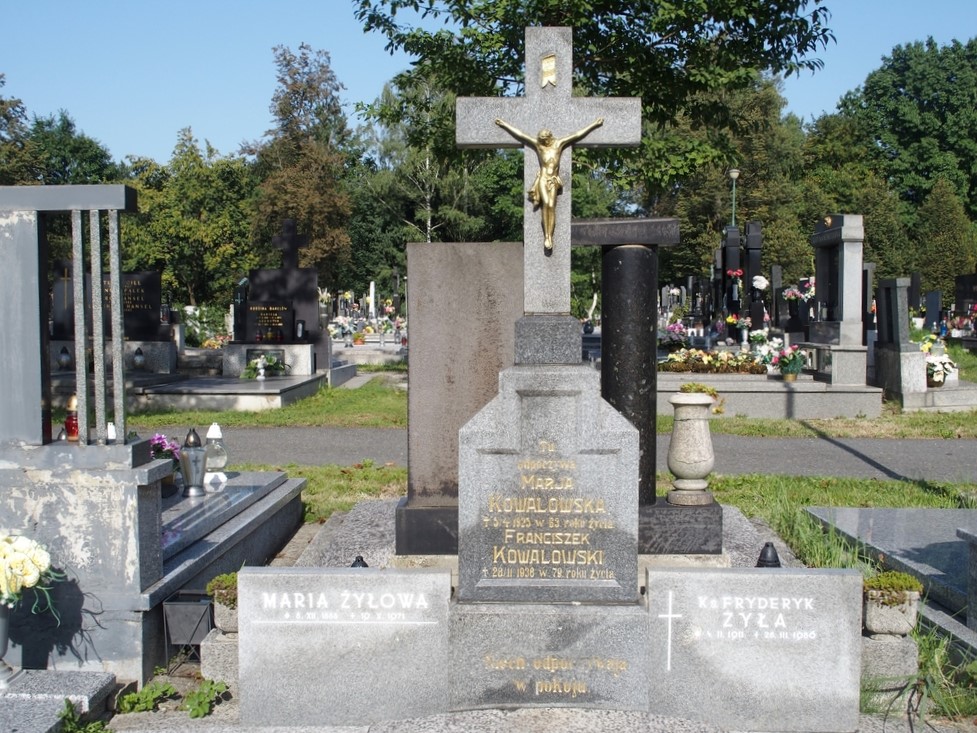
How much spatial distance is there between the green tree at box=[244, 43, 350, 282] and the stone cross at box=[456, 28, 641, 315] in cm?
4313

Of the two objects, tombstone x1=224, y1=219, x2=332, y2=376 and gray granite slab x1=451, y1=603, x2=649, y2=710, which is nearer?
gray granite slab x1=451, y1=603, x2=649, y2=710

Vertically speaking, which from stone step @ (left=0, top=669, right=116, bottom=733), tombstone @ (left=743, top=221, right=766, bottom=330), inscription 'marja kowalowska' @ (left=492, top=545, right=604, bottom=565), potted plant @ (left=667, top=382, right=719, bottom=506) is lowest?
stone step @ (left=0, top=669, right=116, bottom=733)

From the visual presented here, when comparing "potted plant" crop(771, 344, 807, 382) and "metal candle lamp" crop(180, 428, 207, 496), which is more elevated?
"potted plant" crop(771, 344, 807, 382)

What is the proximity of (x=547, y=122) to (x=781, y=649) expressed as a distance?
3063mm

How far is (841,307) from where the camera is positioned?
17453mm

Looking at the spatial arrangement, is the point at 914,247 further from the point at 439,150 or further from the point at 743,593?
the point at 743,593

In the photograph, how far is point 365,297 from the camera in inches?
2366

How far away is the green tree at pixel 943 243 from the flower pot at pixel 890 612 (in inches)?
Result: 1940

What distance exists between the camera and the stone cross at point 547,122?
5488mm

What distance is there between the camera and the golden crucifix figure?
5.45 m

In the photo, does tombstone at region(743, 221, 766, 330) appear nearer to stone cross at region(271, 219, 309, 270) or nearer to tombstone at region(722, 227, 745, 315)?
tombstone at region(722, 227, 745, 315)

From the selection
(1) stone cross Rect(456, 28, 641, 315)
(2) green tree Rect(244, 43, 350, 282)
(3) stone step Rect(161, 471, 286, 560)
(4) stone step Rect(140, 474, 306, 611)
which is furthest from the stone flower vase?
(2) green tree Rect(244, 43, 350, 282)

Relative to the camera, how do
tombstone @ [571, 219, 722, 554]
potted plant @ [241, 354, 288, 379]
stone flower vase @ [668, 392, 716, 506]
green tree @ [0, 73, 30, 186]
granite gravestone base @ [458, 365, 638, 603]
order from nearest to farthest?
granite gravestone base @ [458, 365, 638, 603] → tombstone @ [571, 219, 722, 554] → stone flower vase @ [668, 392, 716, 506] → potted plant @ [241, 354, 288, 379] → green tree @ [0, 73, 30, 186]

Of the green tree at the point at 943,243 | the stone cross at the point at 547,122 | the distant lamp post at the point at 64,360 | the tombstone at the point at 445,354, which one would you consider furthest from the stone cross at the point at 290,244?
the green tree at the point at 943,243
